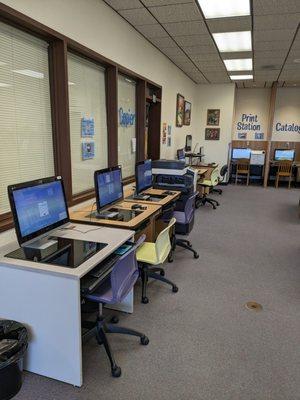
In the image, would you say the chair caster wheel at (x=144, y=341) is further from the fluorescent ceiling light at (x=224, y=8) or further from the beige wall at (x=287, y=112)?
the beige wall at (x=287, y=112)

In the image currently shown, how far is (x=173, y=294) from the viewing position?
3.00 m

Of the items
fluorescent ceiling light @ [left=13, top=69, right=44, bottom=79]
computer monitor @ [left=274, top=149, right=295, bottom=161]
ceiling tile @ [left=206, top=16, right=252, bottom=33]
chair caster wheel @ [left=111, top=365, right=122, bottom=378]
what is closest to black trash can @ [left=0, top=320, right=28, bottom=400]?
chair caster wheel @ [left=111, top=365, right=122, bottom=378]

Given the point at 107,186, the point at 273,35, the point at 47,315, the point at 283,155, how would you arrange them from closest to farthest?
the point at 47,315, the point at 107,186, the point at 273,35, the point at 283,155

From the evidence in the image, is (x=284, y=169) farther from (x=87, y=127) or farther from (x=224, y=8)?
(x=87, y=127)

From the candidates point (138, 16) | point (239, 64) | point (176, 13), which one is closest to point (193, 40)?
point (176, 13)

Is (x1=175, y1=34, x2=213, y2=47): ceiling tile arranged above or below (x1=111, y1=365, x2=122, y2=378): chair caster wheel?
above

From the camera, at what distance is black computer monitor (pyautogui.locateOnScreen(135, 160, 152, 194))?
3746 mm

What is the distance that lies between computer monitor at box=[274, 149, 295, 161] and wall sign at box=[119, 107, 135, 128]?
6496 millimetres

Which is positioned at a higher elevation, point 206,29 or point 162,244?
Answer: point 206,29

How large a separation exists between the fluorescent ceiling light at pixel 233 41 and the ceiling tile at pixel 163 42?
0.67 meters

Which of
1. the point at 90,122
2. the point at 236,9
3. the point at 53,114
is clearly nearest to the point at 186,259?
the point at 90,122

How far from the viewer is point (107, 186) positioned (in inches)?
117

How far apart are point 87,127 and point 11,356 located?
8.10 ft

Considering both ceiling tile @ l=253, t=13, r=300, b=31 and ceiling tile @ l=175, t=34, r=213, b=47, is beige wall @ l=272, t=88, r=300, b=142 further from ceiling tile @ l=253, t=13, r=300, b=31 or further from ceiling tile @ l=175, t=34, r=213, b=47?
ceiling tile @ l=253, t=13, r=300, b=31
